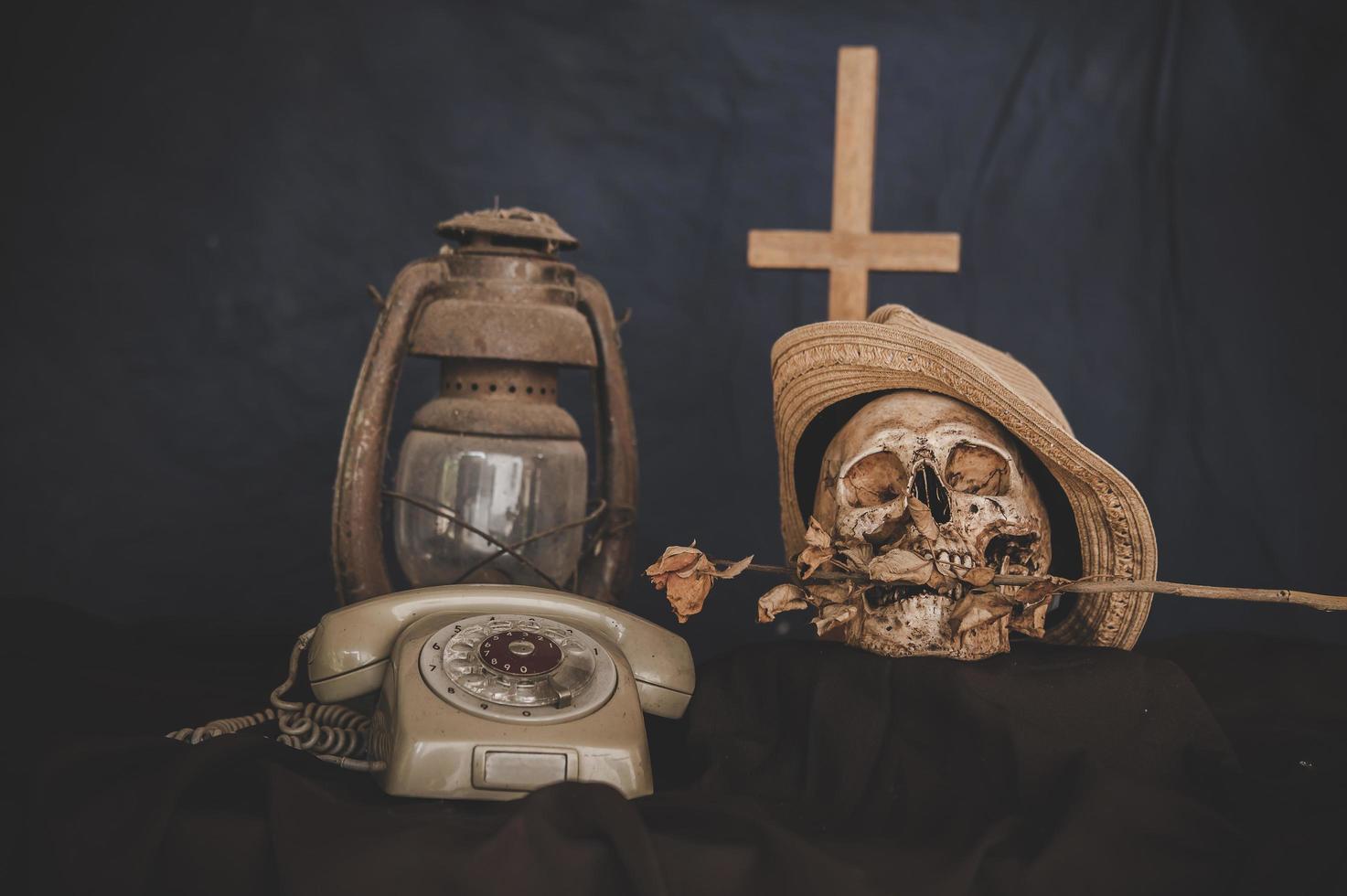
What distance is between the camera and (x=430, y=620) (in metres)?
1.29

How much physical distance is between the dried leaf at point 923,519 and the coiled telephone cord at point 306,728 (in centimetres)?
59

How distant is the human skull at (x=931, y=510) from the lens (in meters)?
1.25

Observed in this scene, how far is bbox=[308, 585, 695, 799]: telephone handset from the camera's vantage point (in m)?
1.09

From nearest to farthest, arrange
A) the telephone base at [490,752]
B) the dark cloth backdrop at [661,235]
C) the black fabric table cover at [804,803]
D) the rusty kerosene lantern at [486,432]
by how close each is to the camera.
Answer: the black fabric table cover at [804,803] < the telephone base at [490,752] < the rusty kerosene lantern at [486,432] < the dark cloth backdrop at [661,235]

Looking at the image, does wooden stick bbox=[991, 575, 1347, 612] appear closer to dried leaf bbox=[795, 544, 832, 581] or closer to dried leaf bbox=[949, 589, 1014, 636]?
dried leaf bbox=[949, 589, 1014, 636]

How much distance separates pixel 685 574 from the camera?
48.9 inches

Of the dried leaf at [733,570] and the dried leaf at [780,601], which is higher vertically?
the dried leaf at [733,570]

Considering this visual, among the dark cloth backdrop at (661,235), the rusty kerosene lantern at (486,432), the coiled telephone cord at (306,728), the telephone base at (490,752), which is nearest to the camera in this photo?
the telephone base at (490,752)

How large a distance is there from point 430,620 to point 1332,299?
5.48 feet

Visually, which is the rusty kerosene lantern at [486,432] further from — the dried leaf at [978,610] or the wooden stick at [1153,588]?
the dried leaf at [978,610]

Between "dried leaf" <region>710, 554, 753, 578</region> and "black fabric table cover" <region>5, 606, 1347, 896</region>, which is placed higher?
"dried leaf" <region>710, 554, 753, 578</region>

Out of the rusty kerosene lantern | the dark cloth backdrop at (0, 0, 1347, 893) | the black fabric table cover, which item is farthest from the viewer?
the dark cloth backdrop at (0, 0, 1347, 893)

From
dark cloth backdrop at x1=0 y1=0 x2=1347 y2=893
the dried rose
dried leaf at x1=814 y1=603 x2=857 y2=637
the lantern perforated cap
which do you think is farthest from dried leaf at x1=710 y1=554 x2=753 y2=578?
dark cloth backdrop at x1=0 y1=0 x2=1347 y2=893

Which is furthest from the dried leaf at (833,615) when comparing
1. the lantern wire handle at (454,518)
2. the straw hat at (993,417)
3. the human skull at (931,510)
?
the lantern wire handle at (454,518)
